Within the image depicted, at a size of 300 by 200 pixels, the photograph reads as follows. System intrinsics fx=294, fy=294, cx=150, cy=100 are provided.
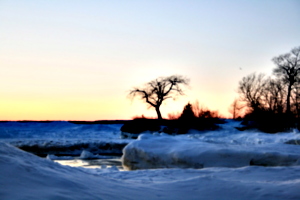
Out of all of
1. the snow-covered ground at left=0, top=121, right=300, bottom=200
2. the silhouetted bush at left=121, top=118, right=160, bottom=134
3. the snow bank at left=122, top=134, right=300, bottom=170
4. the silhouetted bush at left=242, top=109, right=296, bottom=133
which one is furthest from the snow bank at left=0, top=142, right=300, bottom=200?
the silhouetted bush at left=121, top=118, right=160, bottom=134

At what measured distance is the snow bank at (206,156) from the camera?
6.50 meters

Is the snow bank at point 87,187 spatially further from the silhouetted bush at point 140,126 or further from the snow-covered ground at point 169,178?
the silhouetted bush at point 140,126

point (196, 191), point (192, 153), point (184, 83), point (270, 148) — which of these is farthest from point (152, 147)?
point (184, 83)

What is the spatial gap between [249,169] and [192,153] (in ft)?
6.51

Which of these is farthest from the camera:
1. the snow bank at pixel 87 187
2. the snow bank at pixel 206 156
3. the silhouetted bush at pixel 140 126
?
the silhouetted bush at pixel 140 126

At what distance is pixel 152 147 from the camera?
307 inches

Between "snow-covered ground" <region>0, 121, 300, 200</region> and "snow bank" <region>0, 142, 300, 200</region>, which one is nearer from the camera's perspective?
"snow bank" <region>0, 142, 300, 200</region>

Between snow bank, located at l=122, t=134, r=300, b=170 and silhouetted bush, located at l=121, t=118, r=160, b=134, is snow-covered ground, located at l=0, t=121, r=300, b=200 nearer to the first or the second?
snow bank, located at l=122, t=134, r=300, b=170

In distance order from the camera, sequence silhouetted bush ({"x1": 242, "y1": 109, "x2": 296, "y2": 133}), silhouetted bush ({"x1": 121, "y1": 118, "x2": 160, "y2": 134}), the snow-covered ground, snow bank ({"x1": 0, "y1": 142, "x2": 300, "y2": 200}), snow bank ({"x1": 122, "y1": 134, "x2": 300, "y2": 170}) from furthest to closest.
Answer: silhouetted bush ({"x1": 121, "y1": 118, "x2": 160, "y2": 134}), silhouetted bush ({"x1": 242, "y1": 109, "x2": 296, "y2": 133}), snow bank ({"x1": 122, "y1": 134, "x2": 300, "y2": 170}), the snow-covered ground, snow bank ({"x1": 0, "y1": 142, "x2": 300, "y2": 200})

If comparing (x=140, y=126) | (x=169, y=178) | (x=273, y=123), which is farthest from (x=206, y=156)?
(x=140, y=126)

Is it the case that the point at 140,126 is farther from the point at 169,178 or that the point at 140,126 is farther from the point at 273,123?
the point at 169,178

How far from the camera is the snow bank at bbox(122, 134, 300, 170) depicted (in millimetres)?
6504

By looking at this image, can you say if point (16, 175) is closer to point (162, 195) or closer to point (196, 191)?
point (162, 195)

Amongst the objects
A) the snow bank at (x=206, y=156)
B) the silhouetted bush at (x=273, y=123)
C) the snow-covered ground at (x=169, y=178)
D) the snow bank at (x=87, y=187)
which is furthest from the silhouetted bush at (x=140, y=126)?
the snow bank at (x=87, y=187)
